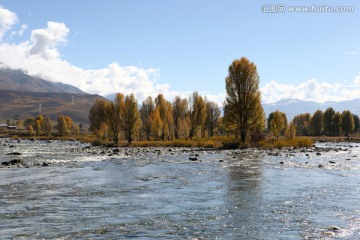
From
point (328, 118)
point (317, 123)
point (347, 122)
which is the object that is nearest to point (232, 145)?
point (347, 122)

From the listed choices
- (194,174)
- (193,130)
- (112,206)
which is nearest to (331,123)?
(193,130)

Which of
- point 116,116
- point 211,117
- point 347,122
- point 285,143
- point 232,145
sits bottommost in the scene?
point 232,145

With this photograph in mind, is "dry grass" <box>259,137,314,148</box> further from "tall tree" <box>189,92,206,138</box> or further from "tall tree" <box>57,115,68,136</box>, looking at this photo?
"tall tree" <box>57,115,68,136</box>

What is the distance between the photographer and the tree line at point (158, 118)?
91250 millimetres

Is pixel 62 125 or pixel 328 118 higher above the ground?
pixel 328 118

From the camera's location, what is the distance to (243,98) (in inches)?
2675

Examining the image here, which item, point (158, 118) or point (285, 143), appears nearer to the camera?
point (285, 143)

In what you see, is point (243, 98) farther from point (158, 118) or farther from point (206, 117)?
point (206, 117)

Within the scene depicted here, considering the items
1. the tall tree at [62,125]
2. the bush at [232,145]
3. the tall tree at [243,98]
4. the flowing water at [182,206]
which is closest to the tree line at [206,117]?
the tall tree at [243,98]

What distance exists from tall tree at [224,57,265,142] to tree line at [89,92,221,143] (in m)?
29.2

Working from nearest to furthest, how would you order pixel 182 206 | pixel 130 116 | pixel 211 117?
pixel 182 206
pixel 130 116
pixel 211 117

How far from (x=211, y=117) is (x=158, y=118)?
26.8 m

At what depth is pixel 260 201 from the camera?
18.0 meters

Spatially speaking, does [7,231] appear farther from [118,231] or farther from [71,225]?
[118,231]
